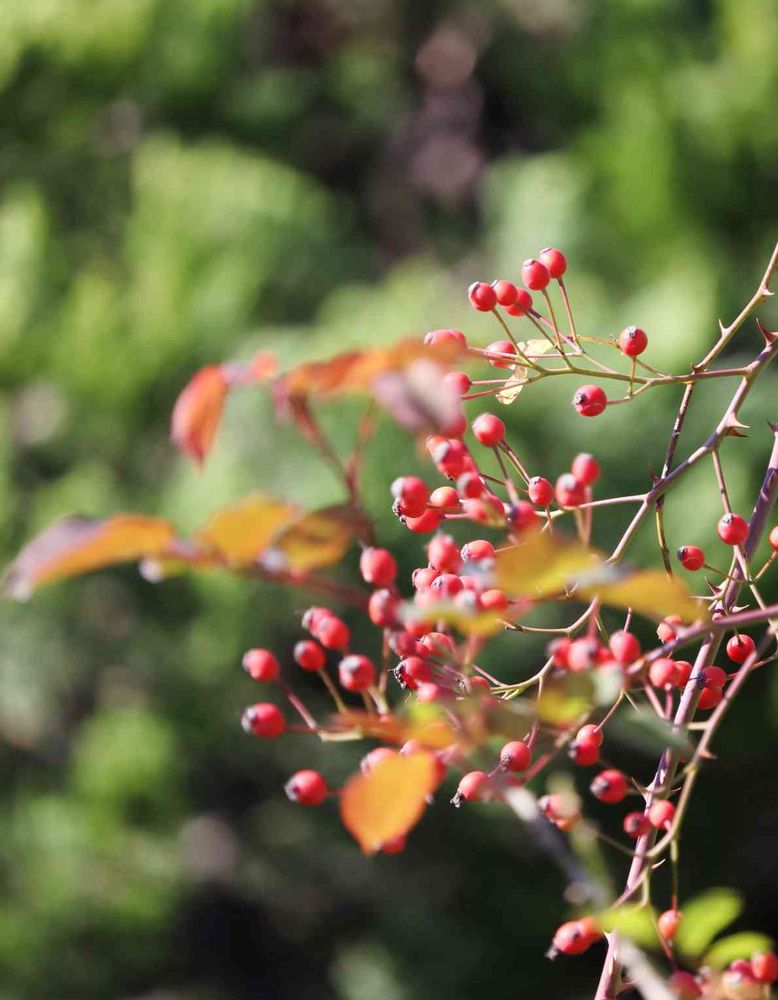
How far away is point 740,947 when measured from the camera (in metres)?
0.31

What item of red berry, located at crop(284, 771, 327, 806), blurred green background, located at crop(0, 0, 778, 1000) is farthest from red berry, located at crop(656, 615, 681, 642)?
blurred green background, located at crop(0, 0, 778, 1000)

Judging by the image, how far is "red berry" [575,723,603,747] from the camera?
33cm

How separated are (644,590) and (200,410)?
120 millimetres

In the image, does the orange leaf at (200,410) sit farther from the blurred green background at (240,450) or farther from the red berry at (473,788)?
the blurred green background at (240,450)

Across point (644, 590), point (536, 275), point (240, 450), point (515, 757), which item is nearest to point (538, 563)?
point (644, 590)

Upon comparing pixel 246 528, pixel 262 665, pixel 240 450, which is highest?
pixel 246 528

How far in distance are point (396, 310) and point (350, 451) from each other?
252 millimetres

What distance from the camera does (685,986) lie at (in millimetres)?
320

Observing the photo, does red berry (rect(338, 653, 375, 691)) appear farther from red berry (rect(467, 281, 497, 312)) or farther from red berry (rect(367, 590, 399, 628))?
red berry (rect(467, 281, 497, 312))

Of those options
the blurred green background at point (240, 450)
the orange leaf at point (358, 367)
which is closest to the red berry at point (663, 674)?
the orange leaf at point (358, 367)

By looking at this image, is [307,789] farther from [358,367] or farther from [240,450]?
[240,450]

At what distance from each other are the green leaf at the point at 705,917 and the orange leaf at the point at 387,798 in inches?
4.1

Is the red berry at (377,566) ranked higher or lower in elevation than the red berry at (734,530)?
higher

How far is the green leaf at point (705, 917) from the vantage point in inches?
12.5
